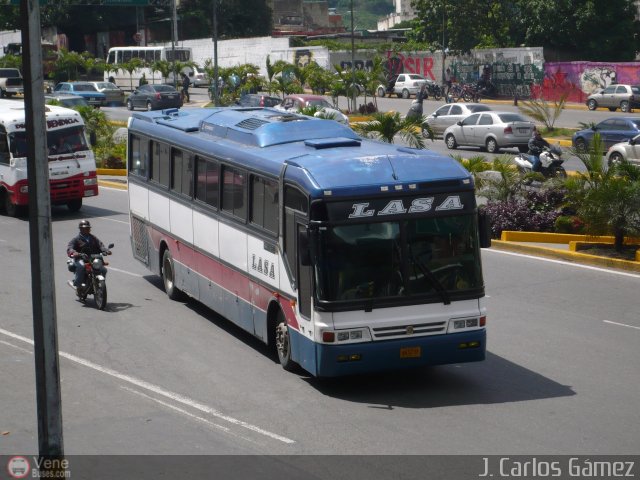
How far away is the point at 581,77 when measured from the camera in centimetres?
5984

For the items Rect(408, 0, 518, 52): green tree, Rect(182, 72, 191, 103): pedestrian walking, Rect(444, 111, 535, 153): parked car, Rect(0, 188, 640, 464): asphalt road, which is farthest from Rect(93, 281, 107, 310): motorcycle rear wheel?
Rect(408, 0, 518, 52): green tree

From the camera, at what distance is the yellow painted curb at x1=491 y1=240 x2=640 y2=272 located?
60.5 feet

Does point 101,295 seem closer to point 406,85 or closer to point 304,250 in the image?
point 304,250

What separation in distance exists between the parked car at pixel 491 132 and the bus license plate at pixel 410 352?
26269mm

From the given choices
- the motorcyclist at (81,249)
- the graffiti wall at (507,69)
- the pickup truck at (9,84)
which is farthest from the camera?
the pickup truck at (9,84)

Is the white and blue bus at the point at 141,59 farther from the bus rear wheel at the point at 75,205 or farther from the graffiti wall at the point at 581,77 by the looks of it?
the bus rear wheel at the point at 75,205

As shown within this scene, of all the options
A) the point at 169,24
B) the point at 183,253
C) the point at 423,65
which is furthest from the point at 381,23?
the point at 183,253

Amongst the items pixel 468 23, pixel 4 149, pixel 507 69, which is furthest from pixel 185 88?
pixel 4 149

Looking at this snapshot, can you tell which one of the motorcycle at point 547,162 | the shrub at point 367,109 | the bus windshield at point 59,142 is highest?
the bus windshield at point 59,142

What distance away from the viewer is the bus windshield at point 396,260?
36.4 ft

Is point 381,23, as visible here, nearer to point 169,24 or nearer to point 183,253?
point 169,24

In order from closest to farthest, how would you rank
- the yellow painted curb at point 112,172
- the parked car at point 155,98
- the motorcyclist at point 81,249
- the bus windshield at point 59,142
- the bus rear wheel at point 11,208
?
the motorcyclist at point 81,249
the bus windshield at point 59,142
the bus rear wheel at point 11,208
the yellow painted curb at point 112,172
the parked car at point 155,98

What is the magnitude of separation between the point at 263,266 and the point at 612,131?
25322 millimetres
